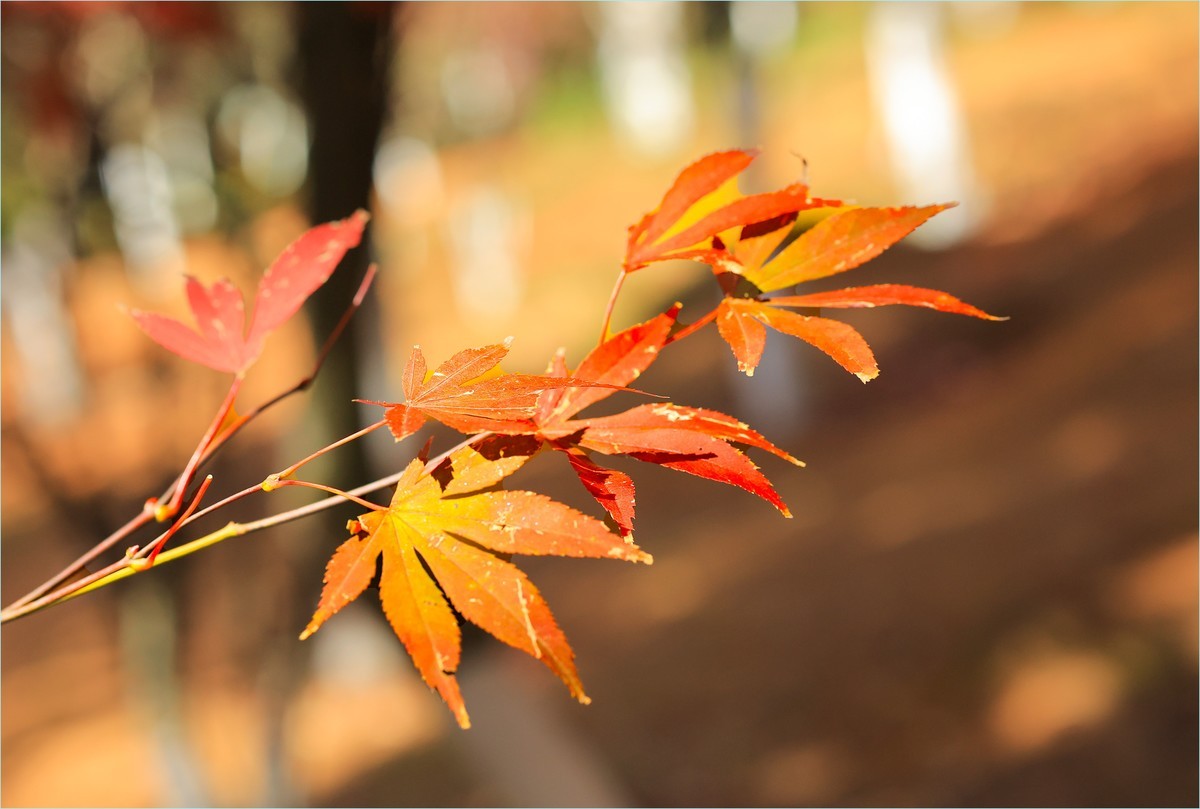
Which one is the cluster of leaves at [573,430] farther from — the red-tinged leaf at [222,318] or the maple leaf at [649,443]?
the red-tinged leaf at [222,318]

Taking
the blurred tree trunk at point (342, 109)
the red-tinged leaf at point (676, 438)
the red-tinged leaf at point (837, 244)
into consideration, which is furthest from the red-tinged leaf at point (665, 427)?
the blurred tree trunk at point (342, 109)

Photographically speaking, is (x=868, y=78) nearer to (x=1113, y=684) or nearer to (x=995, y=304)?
(x=995, y=304)

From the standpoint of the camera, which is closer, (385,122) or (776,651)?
(385,122)

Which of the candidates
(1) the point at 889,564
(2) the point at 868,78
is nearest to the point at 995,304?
(1) the point at 889,564

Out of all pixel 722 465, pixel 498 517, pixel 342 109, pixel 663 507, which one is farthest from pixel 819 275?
pixel 663 507

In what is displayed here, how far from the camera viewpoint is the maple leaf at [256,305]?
0.67 m

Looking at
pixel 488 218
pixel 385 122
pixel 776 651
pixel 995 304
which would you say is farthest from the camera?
pixel 488 218

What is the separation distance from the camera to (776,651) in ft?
15.8

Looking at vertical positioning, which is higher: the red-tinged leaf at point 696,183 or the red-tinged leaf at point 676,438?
the red-tinged leaf at point 696,183

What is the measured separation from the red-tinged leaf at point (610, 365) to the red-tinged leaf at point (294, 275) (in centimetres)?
19

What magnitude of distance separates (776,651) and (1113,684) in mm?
1475

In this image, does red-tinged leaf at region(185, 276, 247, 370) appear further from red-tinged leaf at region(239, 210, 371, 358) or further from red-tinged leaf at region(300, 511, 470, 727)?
red-tinged leaf at region(300, 511, 470, 727)

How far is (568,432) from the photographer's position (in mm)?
570

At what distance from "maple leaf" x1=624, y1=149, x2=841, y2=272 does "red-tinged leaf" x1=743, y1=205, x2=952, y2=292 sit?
17 millimetres
